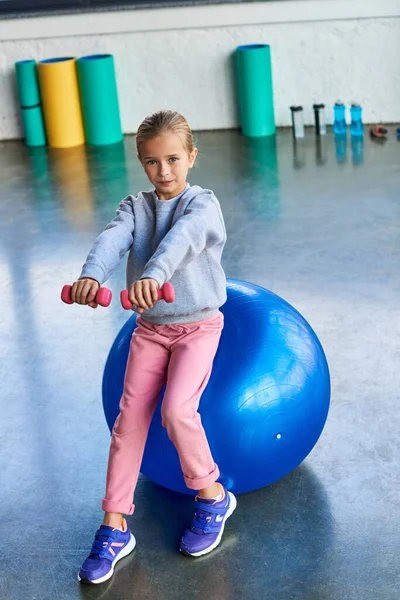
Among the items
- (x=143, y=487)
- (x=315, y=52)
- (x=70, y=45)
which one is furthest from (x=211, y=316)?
(x=70, y=45)

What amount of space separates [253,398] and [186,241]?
1.52 ft

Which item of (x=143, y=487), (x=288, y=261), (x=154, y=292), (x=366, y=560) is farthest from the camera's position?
(x=288, y=261)

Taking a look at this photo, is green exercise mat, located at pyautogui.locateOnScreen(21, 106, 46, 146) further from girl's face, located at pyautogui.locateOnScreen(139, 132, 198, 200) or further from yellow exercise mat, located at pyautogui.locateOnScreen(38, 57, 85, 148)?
girl's face, located at pyautogui.locateOnScreen(139, 132, 198, 200)

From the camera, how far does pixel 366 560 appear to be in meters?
2.23

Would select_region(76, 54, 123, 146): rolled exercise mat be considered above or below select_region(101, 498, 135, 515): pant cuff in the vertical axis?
above

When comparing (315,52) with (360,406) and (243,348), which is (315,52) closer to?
(360,406)

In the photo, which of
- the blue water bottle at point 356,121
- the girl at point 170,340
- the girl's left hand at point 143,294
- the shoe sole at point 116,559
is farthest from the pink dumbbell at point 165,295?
the blue water bottle at point 356,121

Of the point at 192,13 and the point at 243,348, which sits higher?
the point at 192,13

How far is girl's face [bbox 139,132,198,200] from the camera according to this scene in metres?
2.24

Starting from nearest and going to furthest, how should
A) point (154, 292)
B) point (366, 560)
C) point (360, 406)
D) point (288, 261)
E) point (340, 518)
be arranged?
point (154, 292), point (366, 560), point (340, 518), point (360, 406), point (288, 261)

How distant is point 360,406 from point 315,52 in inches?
164

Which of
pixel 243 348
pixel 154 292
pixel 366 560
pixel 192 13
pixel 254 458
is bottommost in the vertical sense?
pixel 366 560

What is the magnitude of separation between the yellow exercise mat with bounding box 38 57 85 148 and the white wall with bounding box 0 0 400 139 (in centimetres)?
30

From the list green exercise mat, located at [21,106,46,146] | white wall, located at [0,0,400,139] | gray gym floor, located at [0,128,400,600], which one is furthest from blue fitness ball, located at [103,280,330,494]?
green exercise mat, located at [21,106,46,146]
